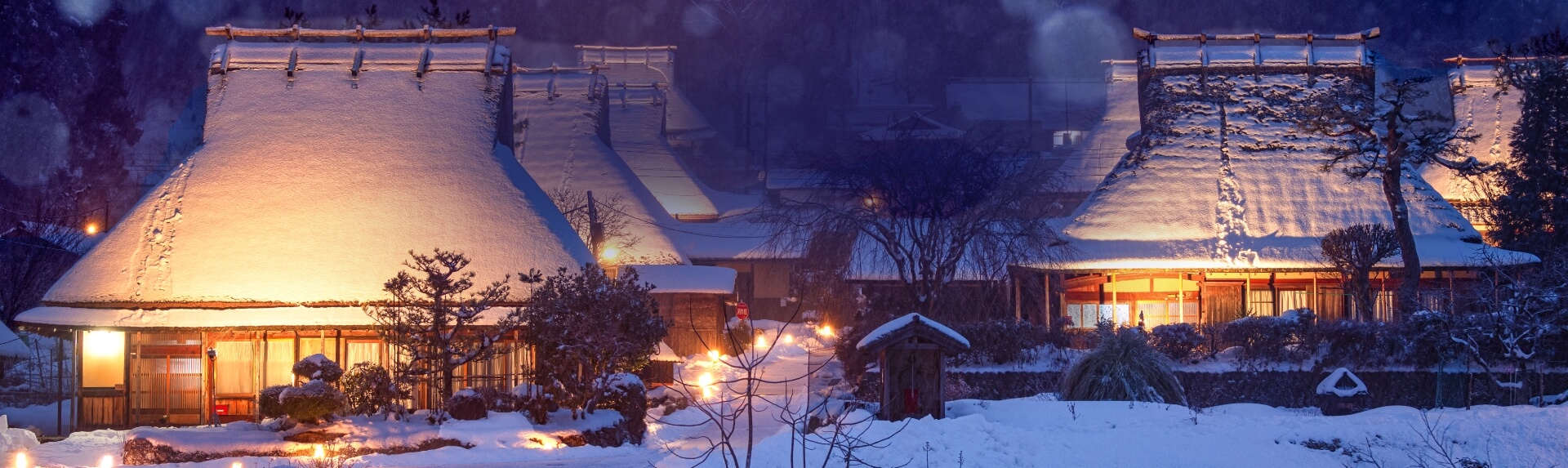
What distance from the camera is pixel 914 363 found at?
15.2 metres

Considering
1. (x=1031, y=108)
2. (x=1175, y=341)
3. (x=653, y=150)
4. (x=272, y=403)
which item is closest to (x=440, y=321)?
(x=272, y=403)

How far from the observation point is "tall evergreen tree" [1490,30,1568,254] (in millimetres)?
31438

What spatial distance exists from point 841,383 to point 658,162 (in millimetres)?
28203

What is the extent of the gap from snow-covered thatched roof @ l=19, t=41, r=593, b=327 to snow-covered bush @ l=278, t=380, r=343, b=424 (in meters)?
3.19

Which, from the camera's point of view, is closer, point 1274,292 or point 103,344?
point 103,344

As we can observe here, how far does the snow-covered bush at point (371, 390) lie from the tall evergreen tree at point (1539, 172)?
28.1 metres

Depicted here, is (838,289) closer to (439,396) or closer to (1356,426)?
(439,396)

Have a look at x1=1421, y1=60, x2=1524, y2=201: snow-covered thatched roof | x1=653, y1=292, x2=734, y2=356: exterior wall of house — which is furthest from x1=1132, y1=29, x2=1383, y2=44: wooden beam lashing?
x1=653, y1=292, x2=734, y2=356: exterior wall of house

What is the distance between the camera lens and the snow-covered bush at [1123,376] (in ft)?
57.2

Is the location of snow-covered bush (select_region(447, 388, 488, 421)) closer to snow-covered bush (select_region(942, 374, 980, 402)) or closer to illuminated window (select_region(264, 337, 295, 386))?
illuminated window (select_region(264, 337, 295, 386))

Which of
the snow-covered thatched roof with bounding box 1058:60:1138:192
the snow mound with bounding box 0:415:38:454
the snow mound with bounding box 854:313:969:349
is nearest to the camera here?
the snow mound with bounding box 854:313:969:349

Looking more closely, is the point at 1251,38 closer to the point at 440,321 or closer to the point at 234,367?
the point at 440,321

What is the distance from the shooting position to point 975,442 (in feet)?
43.5

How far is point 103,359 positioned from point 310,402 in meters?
6.04
